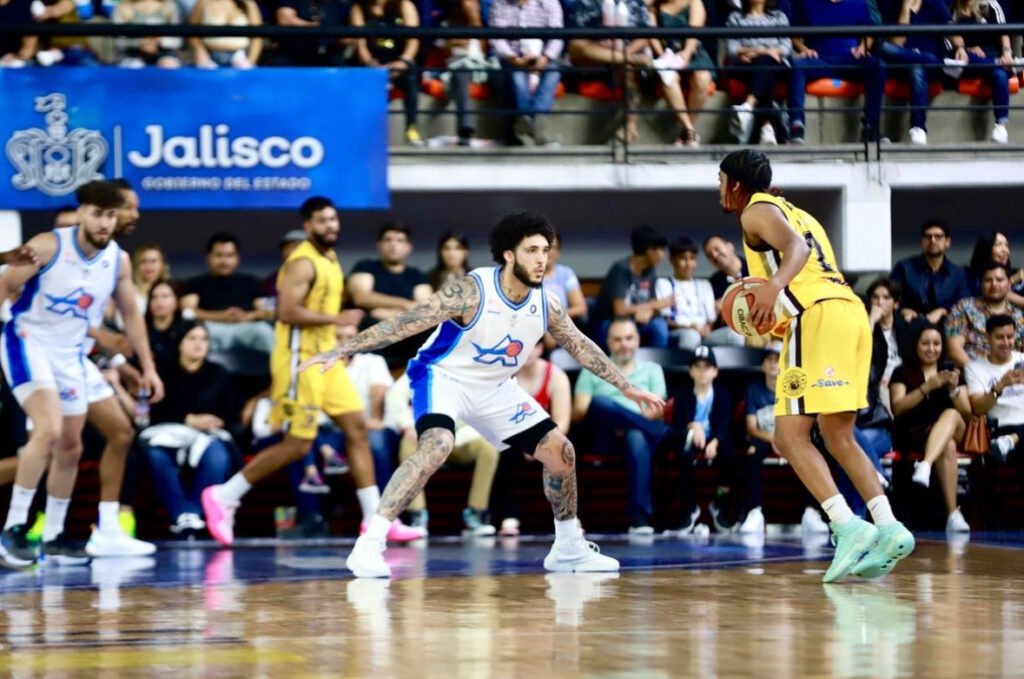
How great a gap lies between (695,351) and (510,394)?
142 inches

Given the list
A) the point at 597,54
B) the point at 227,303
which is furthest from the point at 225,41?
the point at 597,54

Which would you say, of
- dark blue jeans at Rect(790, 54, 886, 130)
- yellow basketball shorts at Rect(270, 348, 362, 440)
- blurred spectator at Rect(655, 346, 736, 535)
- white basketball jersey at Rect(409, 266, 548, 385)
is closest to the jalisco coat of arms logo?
yellow basketball shorts at Rect(270, 348, 362, 440)

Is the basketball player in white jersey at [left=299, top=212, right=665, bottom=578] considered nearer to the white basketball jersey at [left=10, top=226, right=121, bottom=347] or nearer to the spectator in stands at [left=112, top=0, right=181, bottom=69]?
the white basketball jersey at [left=10, top=226, right=121, bottom=347]

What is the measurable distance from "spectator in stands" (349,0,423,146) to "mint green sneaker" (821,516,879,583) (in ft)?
20.8

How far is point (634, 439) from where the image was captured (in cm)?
1106

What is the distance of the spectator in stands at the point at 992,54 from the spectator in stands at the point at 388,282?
452 cm

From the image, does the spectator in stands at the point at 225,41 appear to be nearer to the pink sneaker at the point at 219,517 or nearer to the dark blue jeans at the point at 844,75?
the pink sneaker at the point at 219,517

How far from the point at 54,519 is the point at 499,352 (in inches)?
106

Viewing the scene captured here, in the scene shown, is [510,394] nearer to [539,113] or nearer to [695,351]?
[695,351]

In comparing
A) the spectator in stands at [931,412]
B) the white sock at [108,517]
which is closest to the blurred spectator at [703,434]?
the spectator in stands at [931,412]

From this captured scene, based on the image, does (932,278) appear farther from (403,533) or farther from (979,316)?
(403,533)

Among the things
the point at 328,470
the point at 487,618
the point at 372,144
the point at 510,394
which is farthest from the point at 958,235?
the point at 487,618

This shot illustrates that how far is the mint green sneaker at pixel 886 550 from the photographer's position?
22.4 feet

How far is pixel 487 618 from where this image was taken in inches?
224
